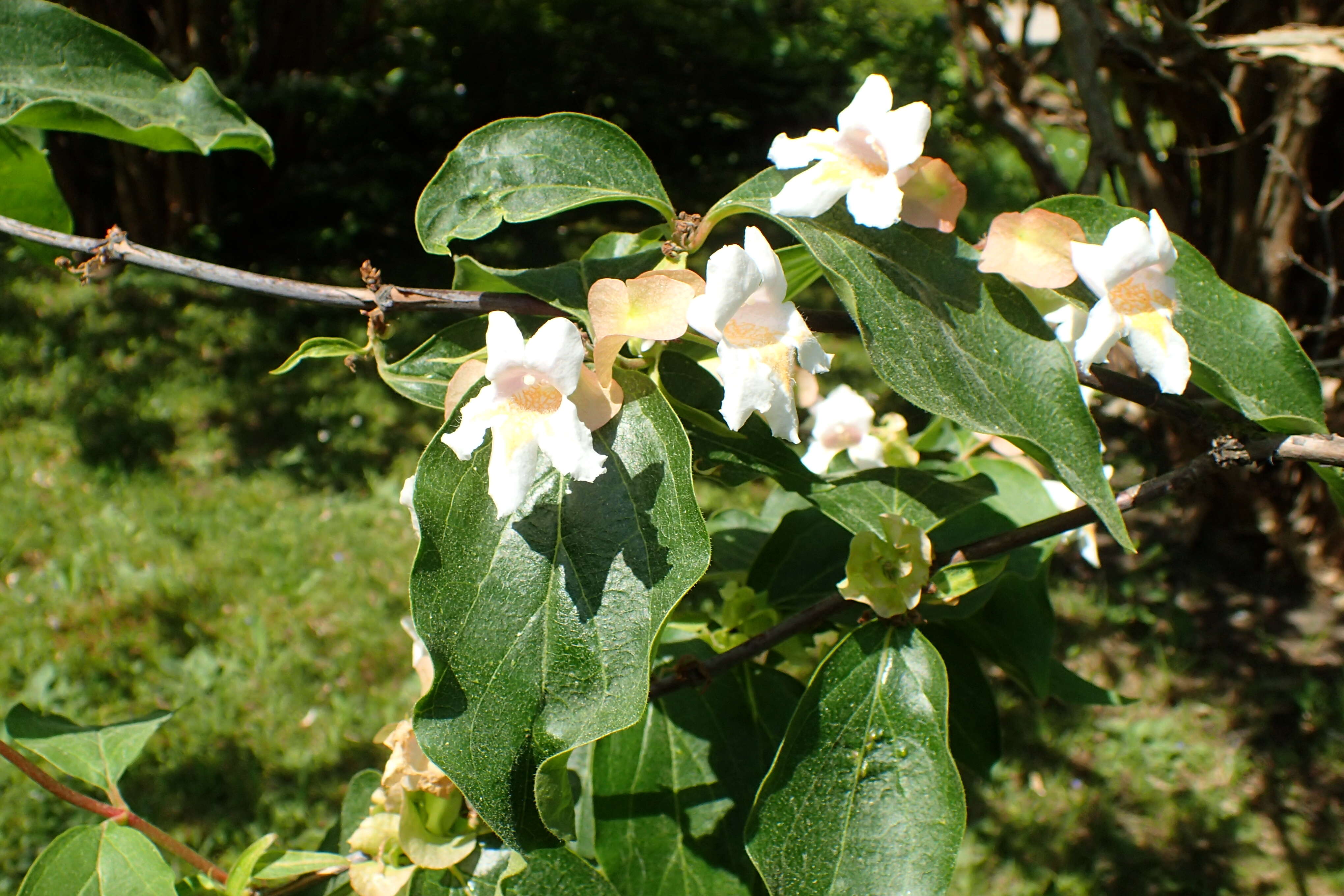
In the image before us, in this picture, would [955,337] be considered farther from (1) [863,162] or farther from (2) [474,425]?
(2) [474,425]

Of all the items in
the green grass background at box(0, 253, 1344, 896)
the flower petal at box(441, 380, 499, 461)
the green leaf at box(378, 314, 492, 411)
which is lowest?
the green grass background at box(0, 253, 1344, 896)

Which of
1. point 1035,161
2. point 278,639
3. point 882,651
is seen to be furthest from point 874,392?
point 882,651

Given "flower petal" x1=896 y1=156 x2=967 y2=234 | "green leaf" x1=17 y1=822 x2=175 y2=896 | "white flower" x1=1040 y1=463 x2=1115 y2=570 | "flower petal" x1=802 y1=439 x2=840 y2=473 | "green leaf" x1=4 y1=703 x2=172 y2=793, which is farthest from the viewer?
"flower petal" x1=802 y1=439 x2=840 y2=473

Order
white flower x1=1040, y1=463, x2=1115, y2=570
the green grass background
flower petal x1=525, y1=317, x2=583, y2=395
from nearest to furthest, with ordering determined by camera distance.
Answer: flower petal x1=525, y1=317, x2=583, y2=395
white flower x1=1040, y1=463, x2=1115, y2=570
the green grass background

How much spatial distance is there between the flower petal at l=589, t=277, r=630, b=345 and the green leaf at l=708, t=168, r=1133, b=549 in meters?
0.11

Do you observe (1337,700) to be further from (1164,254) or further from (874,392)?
(1164,254)

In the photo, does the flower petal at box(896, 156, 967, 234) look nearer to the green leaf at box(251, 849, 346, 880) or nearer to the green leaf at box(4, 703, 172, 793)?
the green leaf at box(251, 849, 346, 880)

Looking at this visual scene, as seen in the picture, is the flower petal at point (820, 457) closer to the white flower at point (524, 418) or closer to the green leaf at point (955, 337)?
the green leaf at point (955, 337)

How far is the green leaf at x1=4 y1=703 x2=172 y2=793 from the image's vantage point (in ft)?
3.10

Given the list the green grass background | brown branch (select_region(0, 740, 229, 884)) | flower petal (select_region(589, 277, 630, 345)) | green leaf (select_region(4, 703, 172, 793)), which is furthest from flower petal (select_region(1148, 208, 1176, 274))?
the green grass background

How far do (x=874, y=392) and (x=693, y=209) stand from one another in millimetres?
2097

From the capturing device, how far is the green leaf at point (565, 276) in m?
0.75

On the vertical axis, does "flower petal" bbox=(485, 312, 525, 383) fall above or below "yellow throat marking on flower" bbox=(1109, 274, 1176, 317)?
→ above

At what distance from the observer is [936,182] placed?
2.31 ft
